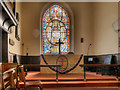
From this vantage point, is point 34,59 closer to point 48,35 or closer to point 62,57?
point 48,35

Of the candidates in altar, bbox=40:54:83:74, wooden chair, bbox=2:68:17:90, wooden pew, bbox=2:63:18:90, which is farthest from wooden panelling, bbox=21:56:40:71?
wooden chair, bbox=2:68:17:90

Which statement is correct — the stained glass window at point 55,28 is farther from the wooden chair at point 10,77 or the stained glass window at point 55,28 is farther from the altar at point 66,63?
the wooden chair at point 10,77

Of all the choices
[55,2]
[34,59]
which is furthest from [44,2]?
[34,59]

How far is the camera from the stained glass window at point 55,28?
984 centimetres

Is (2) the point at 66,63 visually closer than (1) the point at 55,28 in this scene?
Yes

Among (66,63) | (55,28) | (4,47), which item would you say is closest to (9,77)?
(4,47)

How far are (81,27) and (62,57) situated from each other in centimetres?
354

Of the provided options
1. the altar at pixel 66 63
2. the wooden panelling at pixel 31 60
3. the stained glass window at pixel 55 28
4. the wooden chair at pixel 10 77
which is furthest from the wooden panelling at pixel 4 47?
the stained glass window at pixel 55 28

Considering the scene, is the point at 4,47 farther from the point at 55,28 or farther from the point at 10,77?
the point at 55,28

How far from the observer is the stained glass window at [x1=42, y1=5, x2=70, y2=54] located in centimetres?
984

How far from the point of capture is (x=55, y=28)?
9.99 metres

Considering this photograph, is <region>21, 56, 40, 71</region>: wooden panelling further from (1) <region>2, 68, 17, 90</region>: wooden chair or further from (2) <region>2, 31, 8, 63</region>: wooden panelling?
(1) <region>2, 68, 17, 90</region>: wooden chair

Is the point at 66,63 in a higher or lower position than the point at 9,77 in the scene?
lower

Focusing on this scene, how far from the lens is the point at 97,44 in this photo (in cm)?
909
